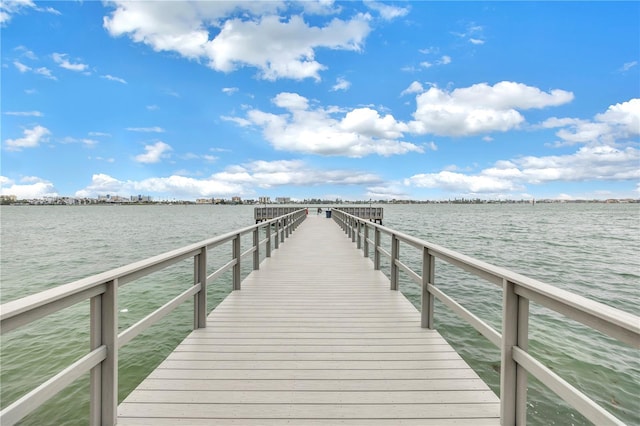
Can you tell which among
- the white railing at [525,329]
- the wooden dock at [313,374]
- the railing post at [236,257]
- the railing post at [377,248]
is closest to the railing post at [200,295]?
the wooden dock at [313,374]

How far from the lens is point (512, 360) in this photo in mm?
2035

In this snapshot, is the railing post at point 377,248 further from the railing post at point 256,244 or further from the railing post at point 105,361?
the railing post at point 105,361

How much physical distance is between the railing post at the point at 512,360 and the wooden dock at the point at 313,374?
21 centimetres

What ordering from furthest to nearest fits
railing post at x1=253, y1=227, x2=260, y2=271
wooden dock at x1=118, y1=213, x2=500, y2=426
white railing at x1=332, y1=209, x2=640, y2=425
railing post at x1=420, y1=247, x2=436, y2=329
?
railing post at x1=253, y1=227, x2=260, y2=271 < railing post at x1=420, y1=247, x2=436, y2=329 < wooden dock at x1=118, y1=213, x2=500, y2=426 < white railing at x1=332, y1=209, x2=640, y2=425

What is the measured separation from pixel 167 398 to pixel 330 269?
5018 millimetres

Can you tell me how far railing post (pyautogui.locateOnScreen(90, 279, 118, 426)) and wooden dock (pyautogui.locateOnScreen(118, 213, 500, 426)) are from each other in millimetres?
169

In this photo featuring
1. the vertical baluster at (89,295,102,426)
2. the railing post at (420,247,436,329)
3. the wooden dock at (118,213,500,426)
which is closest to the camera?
the vertical baluster at (89,295,102,426)

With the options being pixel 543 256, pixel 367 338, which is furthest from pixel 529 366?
pixel 543 256

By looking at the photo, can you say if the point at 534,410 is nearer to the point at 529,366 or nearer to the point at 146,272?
the point at 529,366

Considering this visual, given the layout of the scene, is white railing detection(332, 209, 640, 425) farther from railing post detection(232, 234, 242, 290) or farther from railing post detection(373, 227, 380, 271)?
railing post detection(373, 227, 380, 271)

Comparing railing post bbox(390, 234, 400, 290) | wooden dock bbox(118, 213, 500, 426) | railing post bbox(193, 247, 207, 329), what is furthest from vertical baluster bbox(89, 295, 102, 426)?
railing post bbox(390, 234, 400, 290)

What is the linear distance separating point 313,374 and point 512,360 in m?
1.48

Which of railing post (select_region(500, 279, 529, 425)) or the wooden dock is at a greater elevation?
railing post (select_region(500, 279, 529, 425))

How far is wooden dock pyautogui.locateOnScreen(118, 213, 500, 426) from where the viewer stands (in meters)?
2.22
